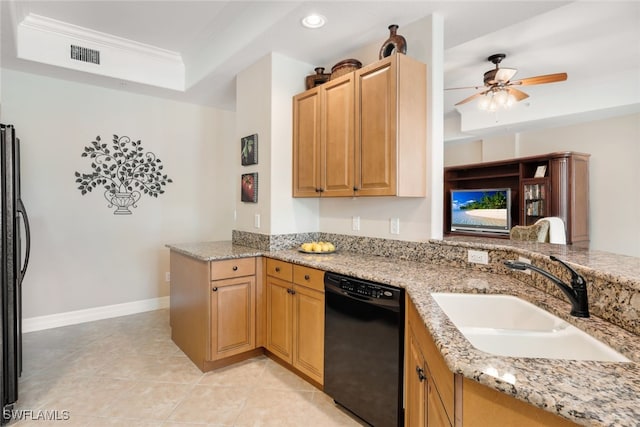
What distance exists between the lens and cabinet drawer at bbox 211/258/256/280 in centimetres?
257

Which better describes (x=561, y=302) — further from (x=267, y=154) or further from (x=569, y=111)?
(x=569, y=111)

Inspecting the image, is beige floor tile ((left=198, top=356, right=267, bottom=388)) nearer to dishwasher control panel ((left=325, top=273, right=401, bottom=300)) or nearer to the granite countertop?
dishwasher control panel ((left=325, top=273, right=401, bottom=300))

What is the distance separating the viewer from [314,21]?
7.84ft

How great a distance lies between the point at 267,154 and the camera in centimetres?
299

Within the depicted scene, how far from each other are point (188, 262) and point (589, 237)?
5.39 meters

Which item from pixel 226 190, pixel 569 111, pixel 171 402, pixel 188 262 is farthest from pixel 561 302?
pixel 569 111

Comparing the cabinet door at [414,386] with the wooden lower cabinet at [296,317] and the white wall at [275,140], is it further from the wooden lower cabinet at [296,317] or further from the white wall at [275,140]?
the white wall at [275,140]

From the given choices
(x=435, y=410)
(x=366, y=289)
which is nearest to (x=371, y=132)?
(x=366, y=289)

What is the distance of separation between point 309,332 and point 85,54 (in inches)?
131

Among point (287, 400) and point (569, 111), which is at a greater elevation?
point (569, 111)

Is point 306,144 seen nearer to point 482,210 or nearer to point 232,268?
point 232,268

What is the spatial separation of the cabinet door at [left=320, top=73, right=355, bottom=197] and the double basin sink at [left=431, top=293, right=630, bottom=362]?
1.18 metres

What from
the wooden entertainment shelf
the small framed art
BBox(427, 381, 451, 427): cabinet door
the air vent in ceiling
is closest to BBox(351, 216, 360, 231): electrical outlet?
BBox(427, 381, 451, 427): cabinet door

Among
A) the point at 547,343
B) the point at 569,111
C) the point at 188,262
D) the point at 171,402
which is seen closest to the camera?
the point at 547,343
